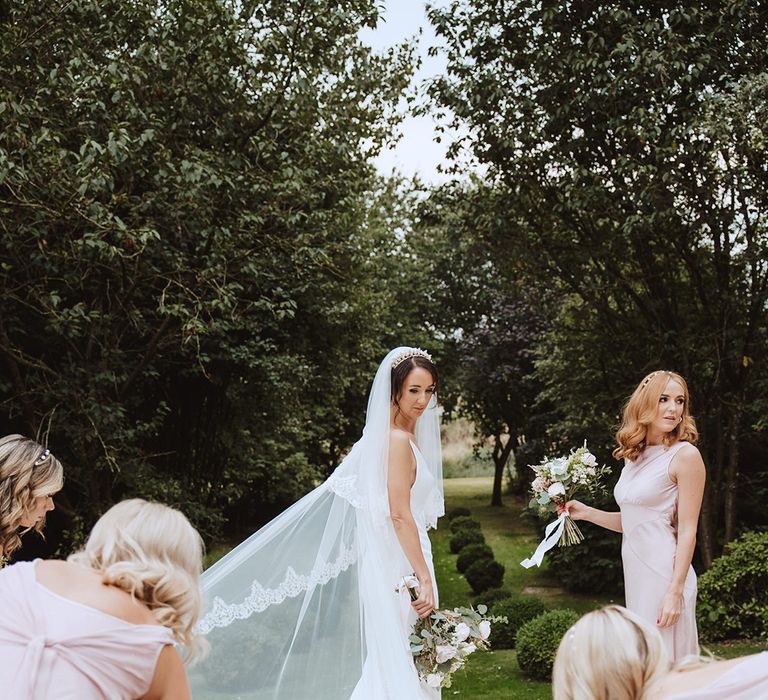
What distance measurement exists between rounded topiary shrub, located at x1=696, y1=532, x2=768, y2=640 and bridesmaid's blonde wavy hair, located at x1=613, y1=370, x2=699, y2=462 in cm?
548

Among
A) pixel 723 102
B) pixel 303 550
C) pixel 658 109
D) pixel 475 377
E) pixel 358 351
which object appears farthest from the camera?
pixel 475 377

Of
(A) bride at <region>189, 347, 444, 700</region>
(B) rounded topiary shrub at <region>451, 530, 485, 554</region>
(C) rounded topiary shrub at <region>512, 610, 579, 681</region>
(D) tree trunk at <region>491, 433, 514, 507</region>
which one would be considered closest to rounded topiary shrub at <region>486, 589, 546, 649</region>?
(C) rounded topiary shrub at <region>512, 610, 579, 681</region>

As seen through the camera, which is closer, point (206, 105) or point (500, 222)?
point (206, 105)

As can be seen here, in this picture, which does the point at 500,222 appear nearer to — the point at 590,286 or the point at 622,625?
the point at 590,286

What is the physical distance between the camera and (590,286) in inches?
446

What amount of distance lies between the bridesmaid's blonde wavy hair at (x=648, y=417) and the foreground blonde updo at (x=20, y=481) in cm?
299

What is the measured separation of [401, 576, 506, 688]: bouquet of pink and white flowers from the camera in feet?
13.9

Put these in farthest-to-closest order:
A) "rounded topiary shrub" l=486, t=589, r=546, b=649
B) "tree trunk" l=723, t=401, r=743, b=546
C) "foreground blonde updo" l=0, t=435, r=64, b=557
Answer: "tree trunk" l=723, t=401, r=743, b=546, "rounded topiary shrub" l=486, t=589, r=546, b=649, "foreground blonde updo" l=0, t=435, r=64, b=557

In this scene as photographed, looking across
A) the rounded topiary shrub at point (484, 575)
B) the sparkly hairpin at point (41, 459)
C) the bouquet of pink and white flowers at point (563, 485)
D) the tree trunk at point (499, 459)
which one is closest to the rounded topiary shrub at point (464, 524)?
the tree trunk at point (499, 459)

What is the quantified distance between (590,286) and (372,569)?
7.68 metres

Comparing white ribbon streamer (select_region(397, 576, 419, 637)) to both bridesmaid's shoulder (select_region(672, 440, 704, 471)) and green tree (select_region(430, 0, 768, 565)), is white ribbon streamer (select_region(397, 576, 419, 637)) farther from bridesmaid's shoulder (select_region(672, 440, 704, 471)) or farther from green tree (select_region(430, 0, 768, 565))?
green tree (select_region(430, 0, 768, 565))

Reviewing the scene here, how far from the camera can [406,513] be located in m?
4.39

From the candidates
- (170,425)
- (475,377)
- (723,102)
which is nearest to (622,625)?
Result: (723,102)

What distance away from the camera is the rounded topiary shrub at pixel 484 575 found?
14828mm
